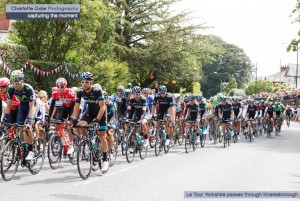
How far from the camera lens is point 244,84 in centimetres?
11750

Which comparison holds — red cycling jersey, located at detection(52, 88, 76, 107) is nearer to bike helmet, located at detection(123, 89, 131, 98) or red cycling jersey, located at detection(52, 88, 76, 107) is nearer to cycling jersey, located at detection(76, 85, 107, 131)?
cycling jersey, located at detection(76, 85, 107, 131)

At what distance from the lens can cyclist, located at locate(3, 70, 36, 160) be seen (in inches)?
357

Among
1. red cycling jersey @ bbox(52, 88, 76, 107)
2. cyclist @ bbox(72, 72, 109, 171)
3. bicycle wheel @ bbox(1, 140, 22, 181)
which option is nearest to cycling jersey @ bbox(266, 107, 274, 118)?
red cycling jersey @ bbox(52, 88, 76, 107)

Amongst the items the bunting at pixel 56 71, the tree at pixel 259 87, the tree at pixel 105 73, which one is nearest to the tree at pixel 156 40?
the tree at pixel 105 73

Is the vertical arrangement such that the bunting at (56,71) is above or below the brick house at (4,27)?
below

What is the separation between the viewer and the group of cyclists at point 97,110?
9320mm

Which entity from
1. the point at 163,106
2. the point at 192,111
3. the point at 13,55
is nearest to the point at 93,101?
the point at 163,106

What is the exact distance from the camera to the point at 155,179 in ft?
31.1

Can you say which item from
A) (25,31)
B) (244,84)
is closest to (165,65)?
(25,31)

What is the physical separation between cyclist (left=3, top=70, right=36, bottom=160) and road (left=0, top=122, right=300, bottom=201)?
0.77 meters

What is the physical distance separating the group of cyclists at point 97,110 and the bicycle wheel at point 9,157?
0.28 m

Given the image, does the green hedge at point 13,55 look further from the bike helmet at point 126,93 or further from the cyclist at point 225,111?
the cyclist at point 225,111

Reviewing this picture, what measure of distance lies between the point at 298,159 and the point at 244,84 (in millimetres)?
104339

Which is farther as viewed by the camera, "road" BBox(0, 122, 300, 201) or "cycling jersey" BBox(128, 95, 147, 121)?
"cycling jersey" BBox(128, 95, 147, 121)
